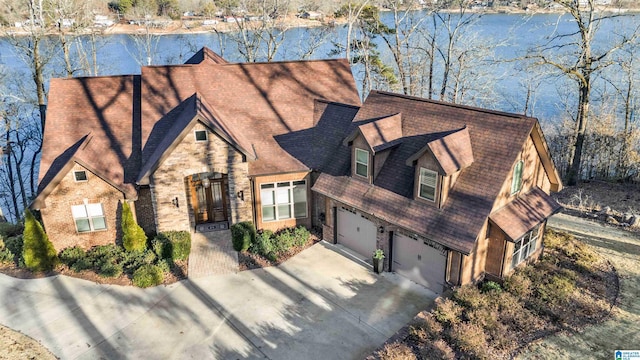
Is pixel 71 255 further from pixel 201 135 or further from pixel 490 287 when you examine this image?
pixel 490 287

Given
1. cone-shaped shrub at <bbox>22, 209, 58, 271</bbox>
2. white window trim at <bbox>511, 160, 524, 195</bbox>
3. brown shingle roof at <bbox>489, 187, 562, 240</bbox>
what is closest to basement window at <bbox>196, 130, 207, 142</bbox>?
cone-shaped shrub at <bbox>22, 209, 58, 271</bbox>

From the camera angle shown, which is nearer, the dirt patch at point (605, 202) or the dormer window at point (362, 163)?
the dormer window at point (362, 163)

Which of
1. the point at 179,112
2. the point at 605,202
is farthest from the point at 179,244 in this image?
the point at 605,202

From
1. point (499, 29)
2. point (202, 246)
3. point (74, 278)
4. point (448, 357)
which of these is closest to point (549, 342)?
point (448, 357)

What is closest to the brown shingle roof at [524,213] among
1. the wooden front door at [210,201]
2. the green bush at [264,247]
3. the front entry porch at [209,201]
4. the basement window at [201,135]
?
the green bush at [264,247]

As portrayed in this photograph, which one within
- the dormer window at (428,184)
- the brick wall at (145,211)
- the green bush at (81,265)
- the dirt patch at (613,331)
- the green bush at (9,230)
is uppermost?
the dormer window at (428,184)

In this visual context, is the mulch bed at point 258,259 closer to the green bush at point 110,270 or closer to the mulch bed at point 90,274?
the mulch bed at point 90,274
